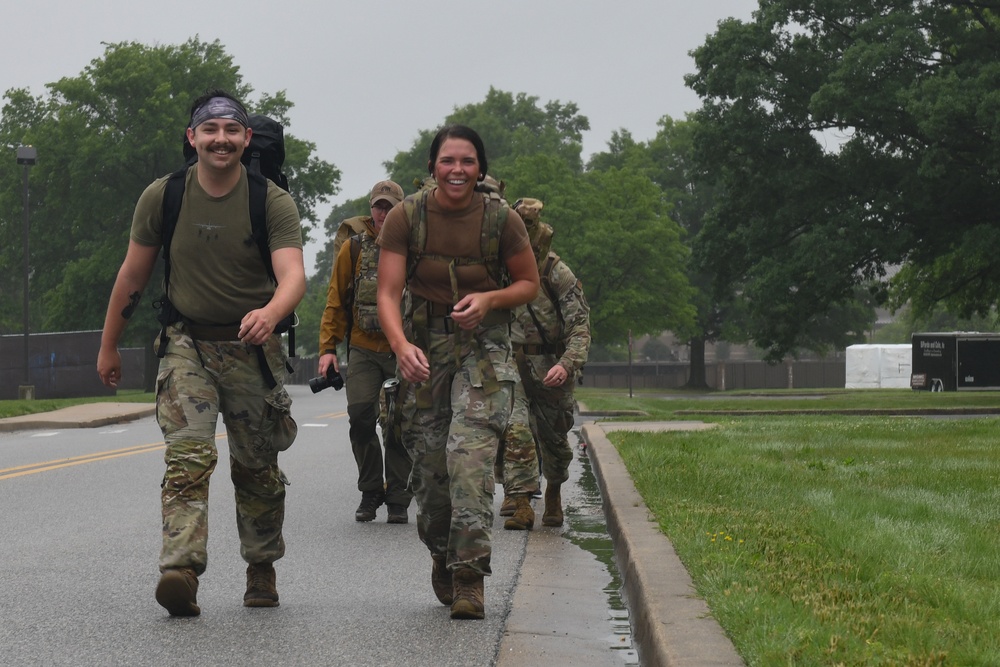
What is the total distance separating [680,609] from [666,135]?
2711 inches

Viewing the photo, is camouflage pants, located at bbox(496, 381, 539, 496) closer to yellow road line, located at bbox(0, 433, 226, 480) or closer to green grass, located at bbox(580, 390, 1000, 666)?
green grass, located at bbox(580, 390, 1000, 666)

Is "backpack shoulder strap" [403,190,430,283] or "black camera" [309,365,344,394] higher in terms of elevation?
"backpack shoulder strap" [403,190,430,283]

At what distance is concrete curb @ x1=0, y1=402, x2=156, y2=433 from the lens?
76.1ft

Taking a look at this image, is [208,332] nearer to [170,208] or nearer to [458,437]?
[170,208]

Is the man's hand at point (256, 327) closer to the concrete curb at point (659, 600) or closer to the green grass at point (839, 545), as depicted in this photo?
the concrete curb at point (659, 600)

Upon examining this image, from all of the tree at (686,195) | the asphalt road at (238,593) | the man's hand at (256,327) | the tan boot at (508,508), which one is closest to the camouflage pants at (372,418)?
the asphalt road at (238,593)

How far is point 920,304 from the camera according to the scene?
133 feet

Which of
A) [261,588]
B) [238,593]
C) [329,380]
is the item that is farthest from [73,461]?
[261,588]

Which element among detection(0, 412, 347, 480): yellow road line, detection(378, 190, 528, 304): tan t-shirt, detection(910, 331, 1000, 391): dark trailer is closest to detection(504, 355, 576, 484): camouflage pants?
detection(378, 190, 528, 304): tan t-shirt

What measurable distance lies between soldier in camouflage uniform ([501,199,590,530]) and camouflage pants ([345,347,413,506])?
26.9 inches

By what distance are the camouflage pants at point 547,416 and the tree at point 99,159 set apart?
43.1 meters

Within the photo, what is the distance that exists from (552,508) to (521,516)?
0.34 metres

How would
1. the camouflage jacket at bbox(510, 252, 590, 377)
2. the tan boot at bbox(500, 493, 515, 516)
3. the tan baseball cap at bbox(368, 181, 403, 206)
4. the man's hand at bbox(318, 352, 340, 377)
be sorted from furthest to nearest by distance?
the tan boot at bbox(500, 493, 515, 516), the camouflage jacket at bbox(510, 252, 590, 377), the tan baseball cap at bbox(368, 181, 403, 206), the man's hand at bbox(318, 352, 340, 377)

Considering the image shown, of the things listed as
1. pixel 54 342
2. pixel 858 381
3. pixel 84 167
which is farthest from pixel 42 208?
pixel 858 381
